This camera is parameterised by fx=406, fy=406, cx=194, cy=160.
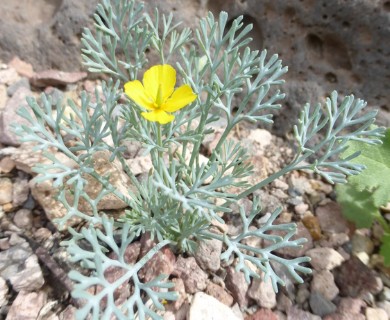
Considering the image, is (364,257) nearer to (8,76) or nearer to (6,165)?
(6,165)

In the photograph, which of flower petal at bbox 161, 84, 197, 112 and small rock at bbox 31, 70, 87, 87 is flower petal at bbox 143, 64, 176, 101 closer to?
flower petal at bbox 161, 84, 197, 112

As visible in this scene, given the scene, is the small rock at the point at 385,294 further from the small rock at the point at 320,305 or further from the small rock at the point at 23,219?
the small rock at the point at 23,219

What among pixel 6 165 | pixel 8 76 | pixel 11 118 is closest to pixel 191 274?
pixel 6 165

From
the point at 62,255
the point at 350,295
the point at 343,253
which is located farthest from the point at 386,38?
the point at 62,255

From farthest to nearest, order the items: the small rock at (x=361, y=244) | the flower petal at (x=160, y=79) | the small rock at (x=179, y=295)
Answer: the small rock at (x=361, y=244)
the small rock at (x=179, y=295)
the flower petal at (x=160, y=79)

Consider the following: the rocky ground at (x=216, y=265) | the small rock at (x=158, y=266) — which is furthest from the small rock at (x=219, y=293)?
the small rock at (x=158, y=266)

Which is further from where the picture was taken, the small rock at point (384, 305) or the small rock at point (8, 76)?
the small rock at point (8, 76)

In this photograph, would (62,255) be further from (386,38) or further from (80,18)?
(386,38)
